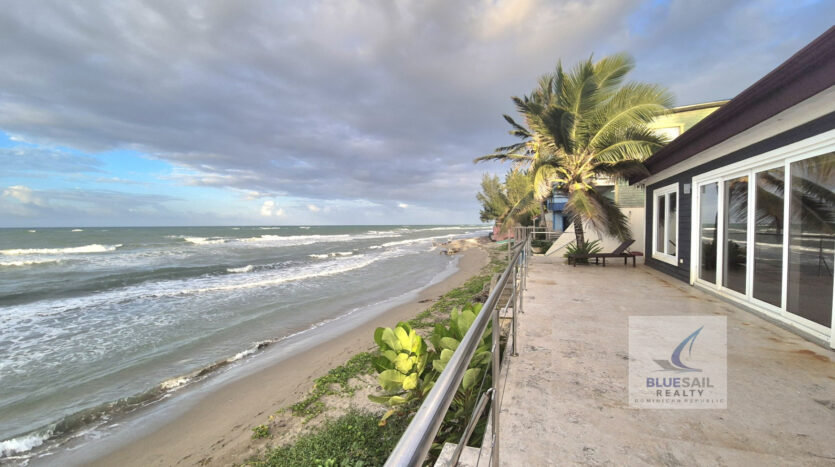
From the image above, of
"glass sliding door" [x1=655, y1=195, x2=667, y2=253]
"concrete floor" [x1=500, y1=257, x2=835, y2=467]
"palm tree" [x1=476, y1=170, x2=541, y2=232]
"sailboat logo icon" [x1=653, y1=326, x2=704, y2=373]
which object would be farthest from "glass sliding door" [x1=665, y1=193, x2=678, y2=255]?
"palm tree" [x1=476, y1=170, x2=541, y2=232]

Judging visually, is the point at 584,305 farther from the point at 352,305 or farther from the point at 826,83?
the point at 352,305

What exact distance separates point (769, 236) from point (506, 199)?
26.6 meters

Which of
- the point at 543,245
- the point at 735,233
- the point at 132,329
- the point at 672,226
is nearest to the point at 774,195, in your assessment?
the point at 735,233

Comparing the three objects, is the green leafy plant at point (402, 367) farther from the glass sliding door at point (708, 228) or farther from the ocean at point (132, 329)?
the glass sliding door at point (708, 228)

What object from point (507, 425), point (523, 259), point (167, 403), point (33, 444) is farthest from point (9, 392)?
point (523, 259)

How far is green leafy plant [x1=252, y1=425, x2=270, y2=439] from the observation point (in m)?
3.70

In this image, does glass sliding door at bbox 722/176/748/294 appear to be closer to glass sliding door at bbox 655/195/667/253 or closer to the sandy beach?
glass sliding door at bbox 655/195/667/253

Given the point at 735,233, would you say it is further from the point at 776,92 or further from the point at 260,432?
the point at 260,432

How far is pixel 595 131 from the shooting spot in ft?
29.6

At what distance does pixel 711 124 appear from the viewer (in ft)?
16.7

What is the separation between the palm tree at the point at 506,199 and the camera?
2353 centimetres

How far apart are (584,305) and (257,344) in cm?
604
